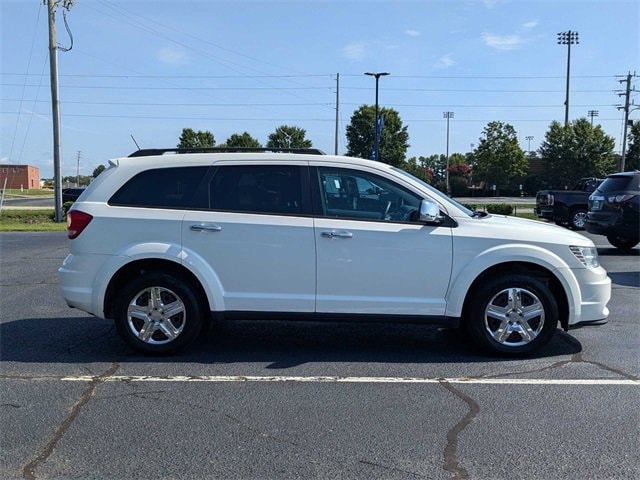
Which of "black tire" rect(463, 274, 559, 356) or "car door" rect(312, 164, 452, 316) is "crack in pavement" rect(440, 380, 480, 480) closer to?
"black tire" rect(463, 274, 559, 356)

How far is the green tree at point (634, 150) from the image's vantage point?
53.0 meters

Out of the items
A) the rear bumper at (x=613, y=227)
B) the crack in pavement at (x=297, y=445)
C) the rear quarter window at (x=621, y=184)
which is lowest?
the crack in pavement at (x=297, y=445)

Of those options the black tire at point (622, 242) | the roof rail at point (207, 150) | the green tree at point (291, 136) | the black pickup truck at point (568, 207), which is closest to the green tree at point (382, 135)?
the green tree at point (291, 136)

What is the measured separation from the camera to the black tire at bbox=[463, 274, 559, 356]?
207 inches

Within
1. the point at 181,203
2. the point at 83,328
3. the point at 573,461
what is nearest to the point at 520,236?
the point at 573,461

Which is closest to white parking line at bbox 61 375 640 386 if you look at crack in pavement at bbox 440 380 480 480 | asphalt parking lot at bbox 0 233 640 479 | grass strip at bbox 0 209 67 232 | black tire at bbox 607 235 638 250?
asphalt parking lot at bbox 0 233 640 479

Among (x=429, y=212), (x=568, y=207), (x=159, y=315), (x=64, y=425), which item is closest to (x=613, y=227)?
(x=568, y=207)

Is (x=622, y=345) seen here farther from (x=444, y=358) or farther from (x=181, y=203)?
(x=181, y=203)

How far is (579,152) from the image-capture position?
182 feet

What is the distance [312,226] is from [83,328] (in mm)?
3062

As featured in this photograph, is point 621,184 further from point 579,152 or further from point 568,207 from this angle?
point 579,152

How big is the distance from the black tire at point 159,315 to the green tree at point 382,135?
6310 cm

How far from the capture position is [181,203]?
544cm

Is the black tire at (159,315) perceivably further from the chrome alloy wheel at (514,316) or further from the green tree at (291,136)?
the green tree at (291,136)
